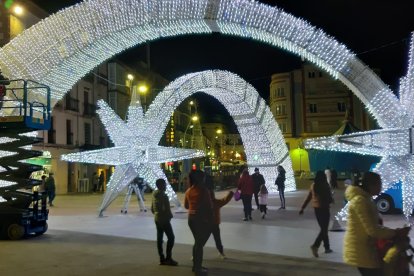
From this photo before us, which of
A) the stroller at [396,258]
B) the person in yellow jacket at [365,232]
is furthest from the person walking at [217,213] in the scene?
the stroller at [396,258]

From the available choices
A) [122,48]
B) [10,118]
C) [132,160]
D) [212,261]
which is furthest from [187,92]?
[212,261]

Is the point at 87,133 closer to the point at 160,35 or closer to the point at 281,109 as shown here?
the point at 160,35

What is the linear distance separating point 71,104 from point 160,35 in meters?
26.7

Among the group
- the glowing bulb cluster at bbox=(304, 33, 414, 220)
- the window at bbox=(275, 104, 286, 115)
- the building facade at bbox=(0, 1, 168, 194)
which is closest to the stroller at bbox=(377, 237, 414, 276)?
the glowing bulb cluster at bbox=(304, 33, 414, 220)

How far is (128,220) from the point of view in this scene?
17219 mm

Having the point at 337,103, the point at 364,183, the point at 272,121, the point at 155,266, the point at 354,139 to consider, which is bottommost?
the point at 155,266

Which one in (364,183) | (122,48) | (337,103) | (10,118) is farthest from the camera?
(337,103)

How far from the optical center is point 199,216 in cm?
836

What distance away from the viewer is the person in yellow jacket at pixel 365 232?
4.94 m

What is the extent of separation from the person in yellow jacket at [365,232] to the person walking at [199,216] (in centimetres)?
345

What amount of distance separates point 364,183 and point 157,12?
1080 centimetres

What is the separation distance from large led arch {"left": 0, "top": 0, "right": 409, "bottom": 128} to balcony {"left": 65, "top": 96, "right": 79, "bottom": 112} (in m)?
25.4

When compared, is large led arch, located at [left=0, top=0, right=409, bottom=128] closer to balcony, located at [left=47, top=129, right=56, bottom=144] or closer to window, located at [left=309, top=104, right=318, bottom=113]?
balcony, located at [left=47, top=129, right=56, bottom=144]

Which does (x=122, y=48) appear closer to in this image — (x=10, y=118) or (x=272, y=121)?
(x=10, y=118)
